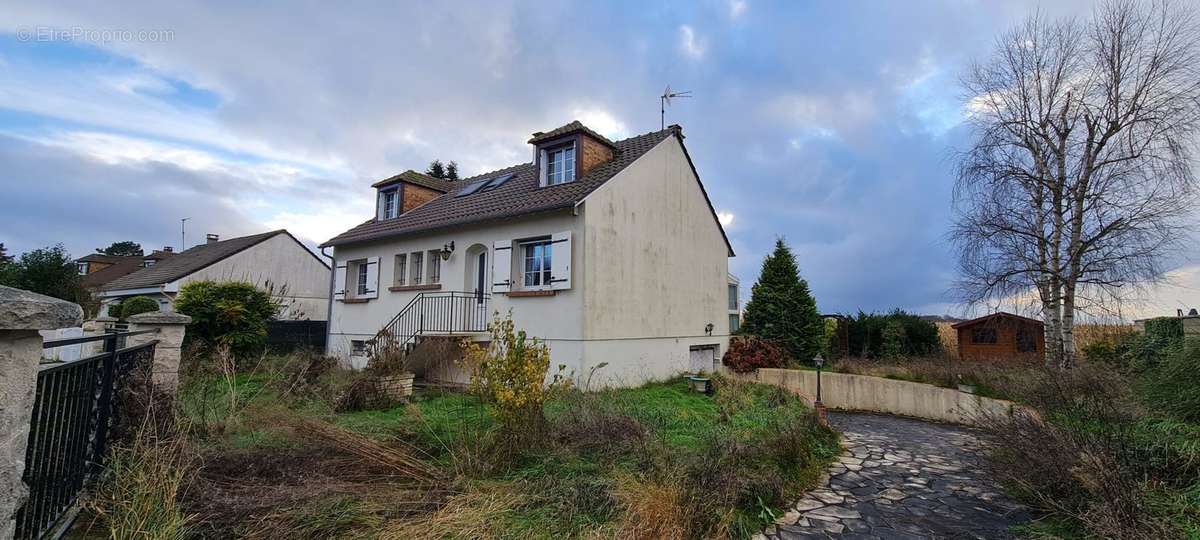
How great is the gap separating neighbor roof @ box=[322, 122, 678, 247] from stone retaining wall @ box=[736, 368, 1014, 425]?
21.6 feet

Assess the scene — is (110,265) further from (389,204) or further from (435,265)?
(435,265)

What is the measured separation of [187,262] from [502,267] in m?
22.7

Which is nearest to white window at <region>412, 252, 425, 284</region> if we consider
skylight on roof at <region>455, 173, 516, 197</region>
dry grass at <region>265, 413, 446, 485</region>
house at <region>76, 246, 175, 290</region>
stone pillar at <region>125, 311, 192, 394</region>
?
skylight on roof at <region>455, 173, 516, 197</region>

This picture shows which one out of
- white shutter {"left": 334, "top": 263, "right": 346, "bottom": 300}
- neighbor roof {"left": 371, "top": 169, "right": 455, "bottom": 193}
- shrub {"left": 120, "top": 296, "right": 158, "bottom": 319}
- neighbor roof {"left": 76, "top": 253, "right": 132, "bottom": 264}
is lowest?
shrub {"left": 120, "top": 296, "right": 158, "bottom": 319}

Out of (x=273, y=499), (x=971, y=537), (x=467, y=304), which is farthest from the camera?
(x=467, y=304)

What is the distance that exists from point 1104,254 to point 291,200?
720 inches

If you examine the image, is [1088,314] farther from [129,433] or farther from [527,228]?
[129,433]

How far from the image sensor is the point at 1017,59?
12.3 metres

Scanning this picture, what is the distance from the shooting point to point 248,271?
80.4 feet

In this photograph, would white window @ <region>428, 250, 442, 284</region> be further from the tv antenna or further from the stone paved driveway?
the stone paved driveway

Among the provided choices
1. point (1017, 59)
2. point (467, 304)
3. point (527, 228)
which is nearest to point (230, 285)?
point (467, 304)

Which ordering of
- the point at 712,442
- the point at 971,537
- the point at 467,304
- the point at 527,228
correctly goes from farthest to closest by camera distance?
the point at 467,304 < the point at 527,228 < the point at 712,442 < the point at 971,537

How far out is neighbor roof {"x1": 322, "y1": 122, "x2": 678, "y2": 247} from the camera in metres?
11.4

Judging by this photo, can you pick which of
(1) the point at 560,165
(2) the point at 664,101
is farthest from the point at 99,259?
(2) the point at 664,101
